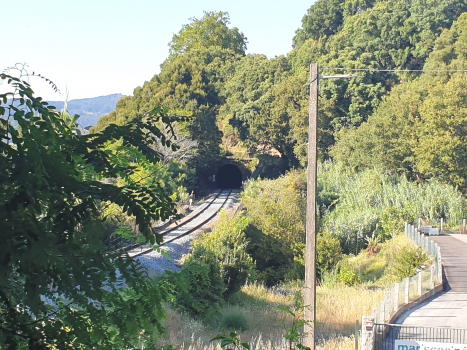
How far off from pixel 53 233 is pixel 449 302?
746 inches

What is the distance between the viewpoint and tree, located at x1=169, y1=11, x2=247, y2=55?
84.1 metres

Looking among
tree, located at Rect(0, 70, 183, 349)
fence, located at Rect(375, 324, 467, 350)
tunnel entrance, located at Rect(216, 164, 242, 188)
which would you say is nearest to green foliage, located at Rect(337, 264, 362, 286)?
fence, located at Rect(375, 324, 467, 350)

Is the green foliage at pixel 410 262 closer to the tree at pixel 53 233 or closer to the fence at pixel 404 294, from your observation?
the fence at pixel 404 294

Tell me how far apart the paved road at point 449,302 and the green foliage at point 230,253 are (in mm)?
6835

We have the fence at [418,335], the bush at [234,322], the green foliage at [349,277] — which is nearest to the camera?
the fence at [418,335]

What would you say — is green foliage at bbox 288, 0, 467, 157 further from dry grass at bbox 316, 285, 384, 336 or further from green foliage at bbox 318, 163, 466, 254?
dry grass at bbox 316, 285, 384, 336

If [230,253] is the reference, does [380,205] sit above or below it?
below

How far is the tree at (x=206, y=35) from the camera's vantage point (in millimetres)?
84062

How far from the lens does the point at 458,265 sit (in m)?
24.4

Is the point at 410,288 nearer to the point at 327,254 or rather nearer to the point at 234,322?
the point at 234,322

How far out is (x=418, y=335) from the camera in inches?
562

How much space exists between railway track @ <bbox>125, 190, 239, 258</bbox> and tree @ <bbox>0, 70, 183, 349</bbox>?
53.3 ft

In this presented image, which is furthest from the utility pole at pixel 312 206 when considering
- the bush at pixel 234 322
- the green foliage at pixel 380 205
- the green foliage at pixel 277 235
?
the green foliage at pixel 380 205

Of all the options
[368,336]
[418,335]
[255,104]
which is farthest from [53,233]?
[255,104]
